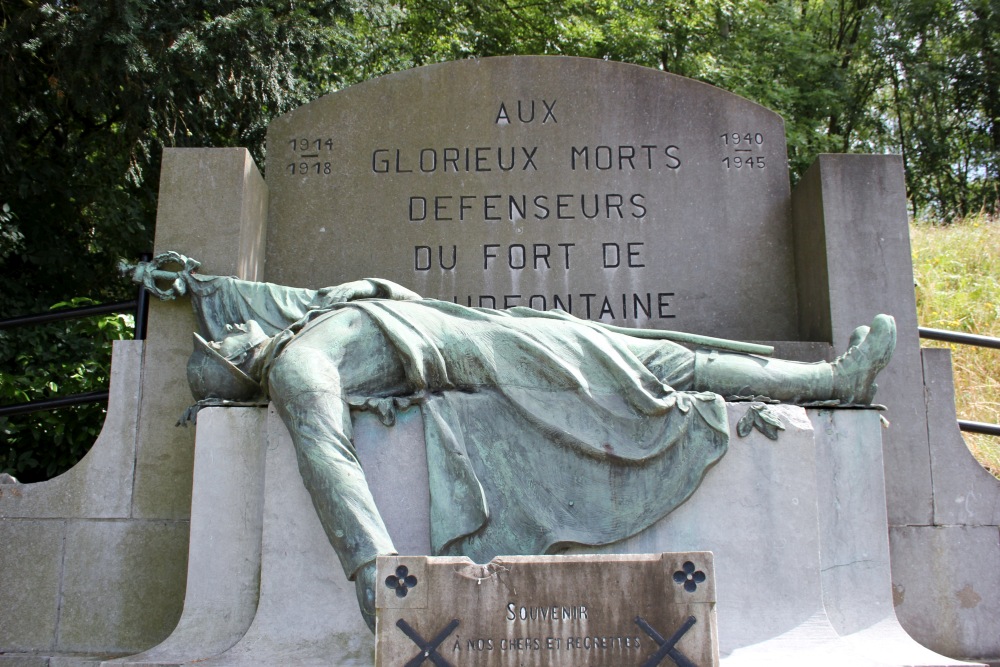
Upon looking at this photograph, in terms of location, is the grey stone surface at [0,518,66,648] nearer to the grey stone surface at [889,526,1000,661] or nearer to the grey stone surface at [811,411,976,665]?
the grey stone surface at [811,411,976,665]

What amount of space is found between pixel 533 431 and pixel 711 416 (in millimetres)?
854

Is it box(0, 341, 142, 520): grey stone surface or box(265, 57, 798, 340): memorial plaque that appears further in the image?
box(265, 57, 798, 340): memorial plaque

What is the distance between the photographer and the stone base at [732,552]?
483cm

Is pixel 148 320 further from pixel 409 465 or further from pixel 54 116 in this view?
pixel 54 116

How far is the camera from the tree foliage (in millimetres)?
10172

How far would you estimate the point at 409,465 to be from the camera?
5.11 meters

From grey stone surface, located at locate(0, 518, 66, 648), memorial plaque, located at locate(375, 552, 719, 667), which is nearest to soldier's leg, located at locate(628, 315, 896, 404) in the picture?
memorial plaque, located at locate(375, 552, 719, 667)

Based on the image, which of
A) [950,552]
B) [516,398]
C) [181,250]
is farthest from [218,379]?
[950,552]

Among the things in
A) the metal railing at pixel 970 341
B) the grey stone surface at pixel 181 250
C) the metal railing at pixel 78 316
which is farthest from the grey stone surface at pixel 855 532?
the metal railing at pixel 78 316

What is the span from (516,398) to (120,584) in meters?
2.60

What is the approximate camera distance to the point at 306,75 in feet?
38.4

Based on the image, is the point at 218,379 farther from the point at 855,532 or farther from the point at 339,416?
the point at 855,532

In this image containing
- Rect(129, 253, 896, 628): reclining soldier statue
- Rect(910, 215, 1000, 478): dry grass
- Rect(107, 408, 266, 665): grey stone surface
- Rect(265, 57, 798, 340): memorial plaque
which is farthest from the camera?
Rect(910, 215, 1000, 478): dry grass

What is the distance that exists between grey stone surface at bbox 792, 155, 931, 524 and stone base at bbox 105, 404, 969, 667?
1.01 meters
